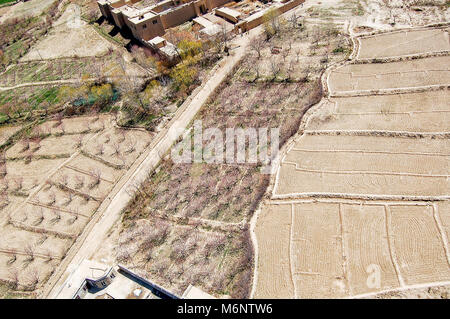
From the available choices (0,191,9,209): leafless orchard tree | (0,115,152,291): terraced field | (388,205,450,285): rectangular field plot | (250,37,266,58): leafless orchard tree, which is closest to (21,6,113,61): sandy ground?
(0,115,152,291): terraced field

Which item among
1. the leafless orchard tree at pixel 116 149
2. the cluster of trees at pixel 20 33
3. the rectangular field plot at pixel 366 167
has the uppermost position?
the cluster of trees at pixel 20 33

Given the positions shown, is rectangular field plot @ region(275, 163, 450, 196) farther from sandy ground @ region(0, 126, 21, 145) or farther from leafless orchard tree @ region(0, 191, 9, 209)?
sandy ground @ region(0, 126, 21, 145)

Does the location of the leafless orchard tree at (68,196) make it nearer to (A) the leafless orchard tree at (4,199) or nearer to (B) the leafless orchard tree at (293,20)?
(A) the leafless orchard tree at (4,199)

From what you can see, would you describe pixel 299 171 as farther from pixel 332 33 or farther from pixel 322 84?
pixel 332 33

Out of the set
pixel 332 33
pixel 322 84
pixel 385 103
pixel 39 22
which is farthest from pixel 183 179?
pixel 39 22

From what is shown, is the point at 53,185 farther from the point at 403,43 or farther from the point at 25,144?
the point at 403,43

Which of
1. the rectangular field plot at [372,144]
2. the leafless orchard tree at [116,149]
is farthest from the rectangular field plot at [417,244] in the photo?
the leafless orchard tree at [116,149]
